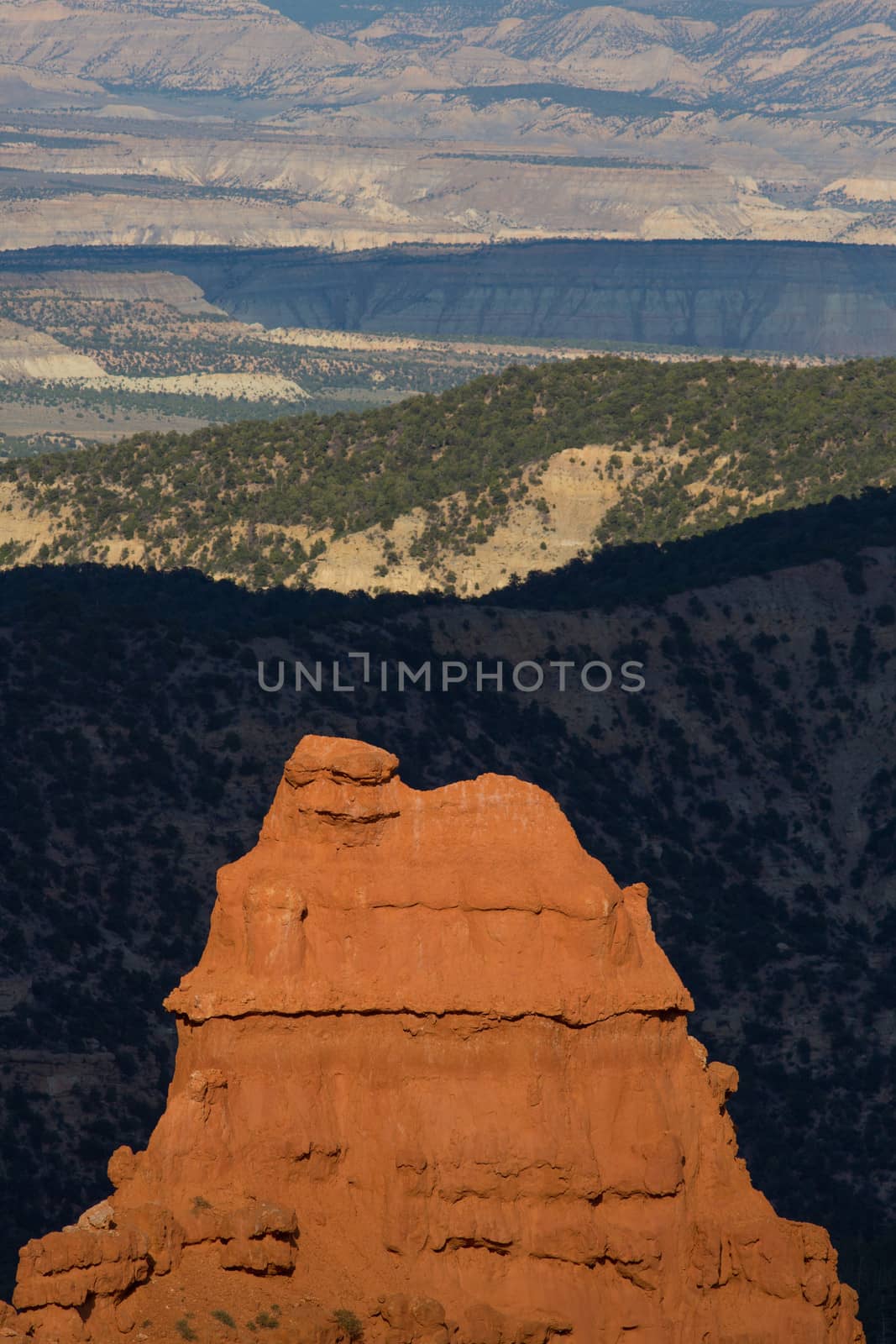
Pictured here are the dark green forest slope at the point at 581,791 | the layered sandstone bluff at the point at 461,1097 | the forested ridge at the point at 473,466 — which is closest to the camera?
the layered sandstone bluff at the point at 461,1097

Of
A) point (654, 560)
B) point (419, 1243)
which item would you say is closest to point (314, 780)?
point (419, 1243)

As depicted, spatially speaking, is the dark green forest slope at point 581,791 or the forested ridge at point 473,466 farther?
the forested ridge at point 473,466

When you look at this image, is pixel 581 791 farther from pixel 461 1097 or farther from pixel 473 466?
pixel 461 1097

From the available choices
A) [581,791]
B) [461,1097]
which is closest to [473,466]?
[581,791]

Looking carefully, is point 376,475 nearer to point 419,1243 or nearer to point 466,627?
point 466,627

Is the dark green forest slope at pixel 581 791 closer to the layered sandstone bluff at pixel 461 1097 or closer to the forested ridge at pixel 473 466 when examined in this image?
the forested ridge at pixel 473 466

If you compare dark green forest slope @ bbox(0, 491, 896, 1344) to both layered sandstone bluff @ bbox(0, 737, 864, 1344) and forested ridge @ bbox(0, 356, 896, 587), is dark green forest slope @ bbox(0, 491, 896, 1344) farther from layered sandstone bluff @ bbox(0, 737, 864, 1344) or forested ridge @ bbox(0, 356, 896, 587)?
layered sandstone bluff @ bbox(0, 737, 864, 1344)

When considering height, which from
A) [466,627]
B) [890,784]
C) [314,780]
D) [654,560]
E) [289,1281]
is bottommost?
[289,1281]

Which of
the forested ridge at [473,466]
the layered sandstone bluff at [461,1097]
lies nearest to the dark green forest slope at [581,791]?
the forested ridge at [473,466]
